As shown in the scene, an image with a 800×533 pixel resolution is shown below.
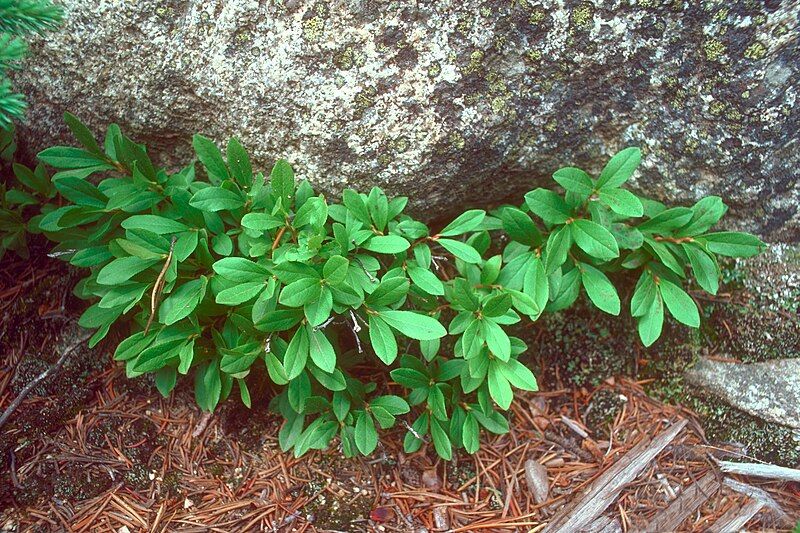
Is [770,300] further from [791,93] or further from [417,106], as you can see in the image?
[417,106]

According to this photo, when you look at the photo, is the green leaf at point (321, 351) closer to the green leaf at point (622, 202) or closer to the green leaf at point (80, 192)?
the green leaf at point (80, 192)

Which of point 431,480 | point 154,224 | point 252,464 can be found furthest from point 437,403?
point 154,224

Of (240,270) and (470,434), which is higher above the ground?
(240,270)

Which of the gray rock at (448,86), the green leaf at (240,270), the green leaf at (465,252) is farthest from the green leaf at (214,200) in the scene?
the green leaf at (465,252)

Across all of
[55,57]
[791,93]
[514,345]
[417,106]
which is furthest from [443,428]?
[55,57]

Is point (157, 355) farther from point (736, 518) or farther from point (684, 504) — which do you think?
point (736, 518)

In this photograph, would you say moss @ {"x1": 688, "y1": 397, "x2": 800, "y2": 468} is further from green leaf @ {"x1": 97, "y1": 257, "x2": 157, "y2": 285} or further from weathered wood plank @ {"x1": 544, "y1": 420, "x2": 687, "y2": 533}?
green leaf @ {"x1": 97, "y1": 257, "x2": 157, "y2": 285}

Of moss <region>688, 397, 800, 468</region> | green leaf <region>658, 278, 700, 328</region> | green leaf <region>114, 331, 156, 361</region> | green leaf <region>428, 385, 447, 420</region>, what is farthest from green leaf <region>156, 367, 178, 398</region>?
moss <region>688, 397, 800, 468</region>
